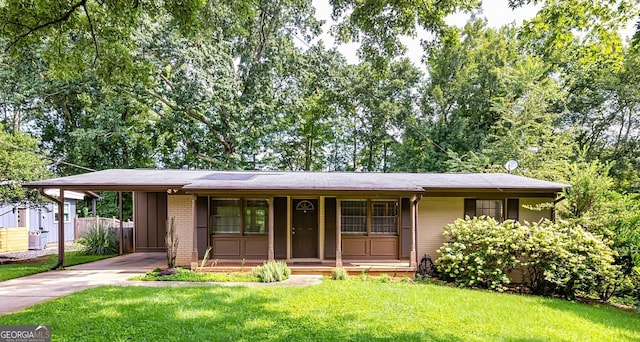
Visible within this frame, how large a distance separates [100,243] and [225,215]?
6052mm

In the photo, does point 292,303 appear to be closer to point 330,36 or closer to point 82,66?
point 330,36

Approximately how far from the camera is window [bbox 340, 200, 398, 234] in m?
10.8

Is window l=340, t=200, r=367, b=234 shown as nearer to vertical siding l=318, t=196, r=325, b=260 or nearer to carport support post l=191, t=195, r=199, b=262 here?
vertical siding l=318, t=196, r=325, b=260

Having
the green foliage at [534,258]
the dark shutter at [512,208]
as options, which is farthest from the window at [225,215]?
the dark shutter at [512,208]

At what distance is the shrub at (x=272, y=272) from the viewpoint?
835 cm

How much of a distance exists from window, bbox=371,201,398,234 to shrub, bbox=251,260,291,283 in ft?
10.9

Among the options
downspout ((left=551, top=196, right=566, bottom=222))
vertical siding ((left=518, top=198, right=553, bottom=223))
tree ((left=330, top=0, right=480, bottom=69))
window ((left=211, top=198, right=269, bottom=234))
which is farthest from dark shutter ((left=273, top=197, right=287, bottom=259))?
downspout ((left=551, top=196, right=566, bottom=222))

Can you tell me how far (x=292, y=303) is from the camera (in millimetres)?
6348

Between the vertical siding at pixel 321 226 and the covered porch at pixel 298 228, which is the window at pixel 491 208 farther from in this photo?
the vertical siding at pixel 321 226

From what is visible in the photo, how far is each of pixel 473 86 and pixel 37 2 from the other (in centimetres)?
2040

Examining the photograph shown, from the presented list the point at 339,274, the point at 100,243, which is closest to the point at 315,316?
the point at 339,274

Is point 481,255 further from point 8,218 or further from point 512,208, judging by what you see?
point 8,218

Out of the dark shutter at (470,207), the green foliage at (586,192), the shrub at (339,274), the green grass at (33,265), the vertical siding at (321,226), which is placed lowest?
the green grass at (33,265)

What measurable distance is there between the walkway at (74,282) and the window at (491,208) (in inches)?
202
